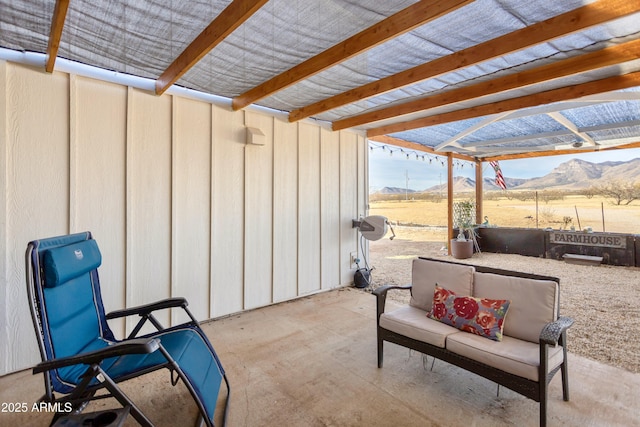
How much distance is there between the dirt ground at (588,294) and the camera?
2931 mm

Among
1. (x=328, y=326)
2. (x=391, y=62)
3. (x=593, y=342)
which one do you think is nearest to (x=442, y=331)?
(x=328, y=326)

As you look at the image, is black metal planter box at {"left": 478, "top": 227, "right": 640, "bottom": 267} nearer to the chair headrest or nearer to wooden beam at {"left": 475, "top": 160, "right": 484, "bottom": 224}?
wooden beam at {"left": 475, "top": 160, "right": 484, "bottom": 224}

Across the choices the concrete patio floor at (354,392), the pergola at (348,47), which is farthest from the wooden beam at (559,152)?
the concrete patio floor at (354,392)

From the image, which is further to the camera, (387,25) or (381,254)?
(381,254)

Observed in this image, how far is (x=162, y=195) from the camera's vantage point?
3277 mm

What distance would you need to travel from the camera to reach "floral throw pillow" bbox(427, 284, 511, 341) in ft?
7.03

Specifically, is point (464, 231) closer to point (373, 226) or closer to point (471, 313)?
point (373, 226)

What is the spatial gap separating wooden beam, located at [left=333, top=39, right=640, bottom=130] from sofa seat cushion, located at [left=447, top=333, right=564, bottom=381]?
2.36 meters

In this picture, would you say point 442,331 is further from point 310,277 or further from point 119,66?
point 119,66

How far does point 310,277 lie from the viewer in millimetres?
4652

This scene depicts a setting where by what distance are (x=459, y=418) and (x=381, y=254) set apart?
641 centimetres

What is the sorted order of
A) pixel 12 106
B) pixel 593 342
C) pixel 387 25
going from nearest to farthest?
pixel 387 25, pixel 12 106, pixel 593 342

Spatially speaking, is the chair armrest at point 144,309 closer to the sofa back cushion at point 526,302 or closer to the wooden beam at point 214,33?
the wooden beam at point 214,33

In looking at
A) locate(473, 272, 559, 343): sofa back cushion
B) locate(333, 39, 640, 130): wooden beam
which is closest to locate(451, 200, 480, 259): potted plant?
locate(333, 39, 640, 130): wooden beam
